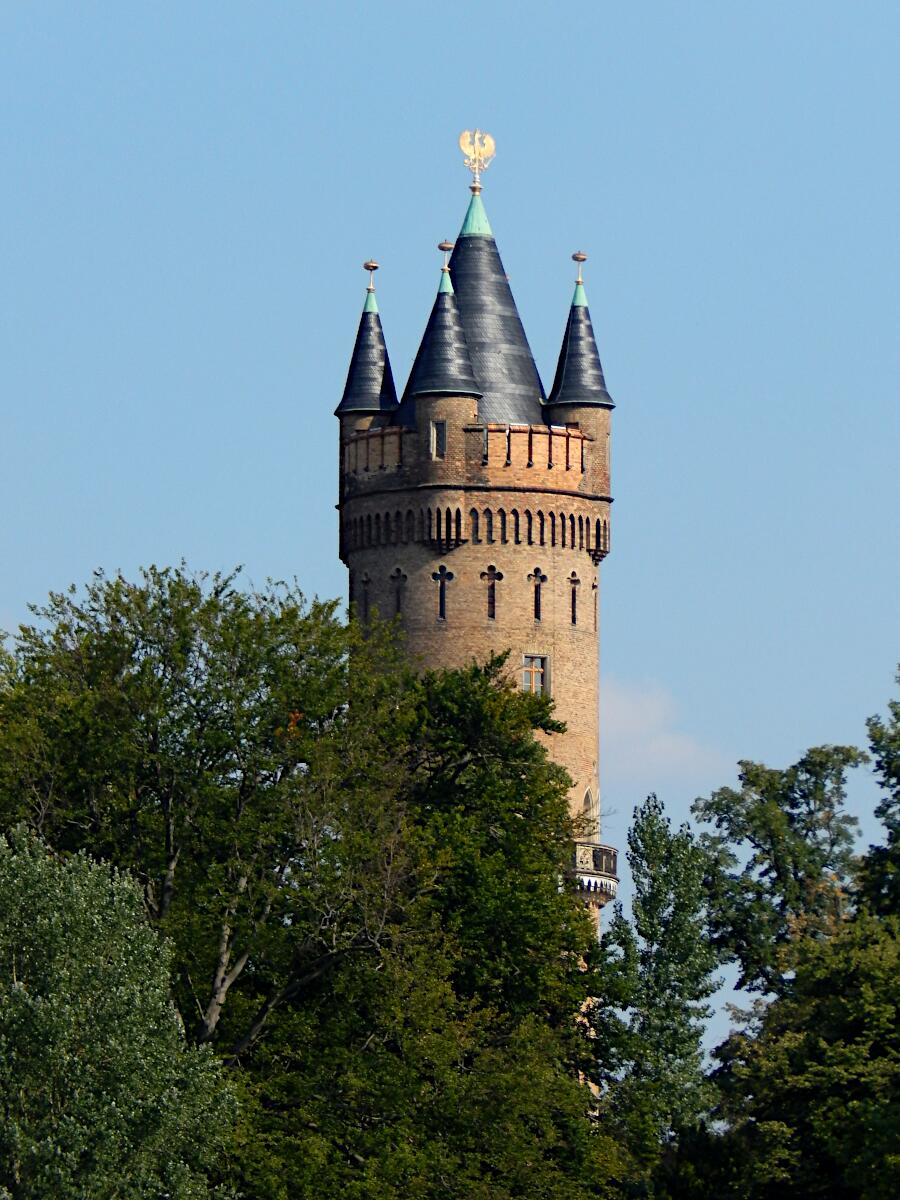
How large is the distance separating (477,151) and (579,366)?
6979mm

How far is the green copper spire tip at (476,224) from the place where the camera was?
373 feet

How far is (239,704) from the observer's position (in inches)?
2835

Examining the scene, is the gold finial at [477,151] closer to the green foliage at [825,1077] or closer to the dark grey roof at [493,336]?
the dark grey roof at [493,336]

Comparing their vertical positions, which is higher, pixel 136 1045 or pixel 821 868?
pixel 821 868

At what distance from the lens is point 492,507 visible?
4368 inches

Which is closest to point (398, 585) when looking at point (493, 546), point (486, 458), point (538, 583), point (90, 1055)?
point (493, 546)

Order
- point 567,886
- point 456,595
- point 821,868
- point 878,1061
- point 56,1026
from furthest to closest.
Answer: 1. point 456,595
2. point 821,868
3. point 567,886
4. point 878,1061
5. point 56,1026

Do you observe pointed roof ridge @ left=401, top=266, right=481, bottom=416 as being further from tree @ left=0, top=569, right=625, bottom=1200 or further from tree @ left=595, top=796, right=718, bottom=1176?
tree @ left=0, top=569, right=625, bottom=1200

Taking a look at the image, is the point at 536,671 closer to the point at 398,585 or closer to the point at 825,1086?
the point at 398,585

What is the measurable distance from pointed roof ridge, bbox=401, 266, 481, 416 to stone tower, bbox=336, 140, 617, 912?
39 mm

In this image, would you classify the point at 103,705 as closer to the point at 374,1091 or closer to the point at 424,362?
the point at 374,1091

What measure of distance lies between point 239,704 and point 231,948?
4446 mm

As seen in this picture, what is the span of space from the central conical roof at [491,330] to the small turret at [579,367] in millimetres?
696

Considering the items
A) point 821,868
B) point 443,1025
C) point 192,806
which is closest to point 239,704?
point 192,806
